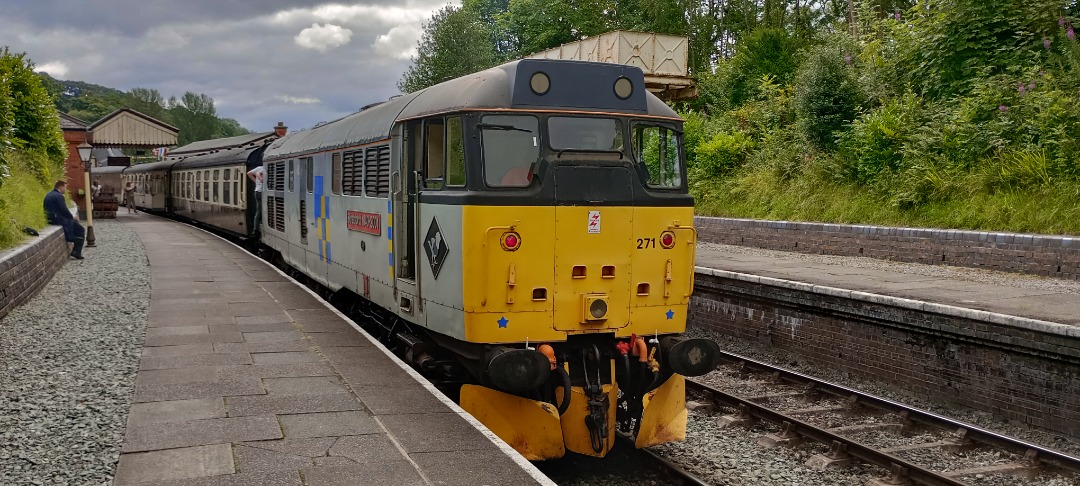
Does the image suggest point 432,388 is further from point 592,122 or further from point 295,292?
point 295,292

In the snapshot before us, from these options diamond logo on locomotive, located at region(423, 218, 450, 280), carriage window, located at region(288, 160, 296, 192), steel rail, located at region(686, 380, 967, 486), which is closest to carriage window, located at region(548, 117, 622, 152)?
diamond logo on locomotive, located at region(423, 218, 450, 280)

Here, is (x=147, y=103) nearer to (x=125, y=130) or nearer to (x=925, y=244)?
(x=125, y=130)

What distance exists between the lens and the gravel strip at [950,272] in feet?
39.7

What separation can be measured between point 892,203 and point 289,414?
1359 cm

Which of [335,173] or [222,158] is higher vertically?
[222,158]

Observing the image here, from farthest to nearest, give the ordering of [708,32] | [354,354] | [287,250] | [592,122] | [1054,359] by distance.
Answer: [708,32] < [287,250] < [354,354] < [1054,359] < [592,122]

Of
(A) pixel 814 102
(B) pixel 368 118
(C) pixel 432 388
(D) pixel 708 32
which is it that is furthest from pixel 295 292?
(D) pixel 708 32

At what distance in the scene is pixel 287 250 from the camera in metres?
15.5

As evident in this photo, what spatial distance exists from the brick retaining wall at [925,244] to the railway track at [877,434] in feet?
17.2

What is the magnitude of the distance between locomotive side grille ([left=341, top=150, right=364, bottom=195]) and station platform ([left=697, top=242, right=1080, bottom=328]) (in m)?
6.27

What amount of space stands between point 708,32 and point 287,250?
30.1m

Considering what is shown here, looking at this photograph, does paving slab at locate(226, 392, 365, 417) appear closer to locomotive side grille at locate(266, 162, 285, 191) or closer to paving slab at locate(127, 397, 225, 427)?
paving slab at locate(127, 397, 225, 427)

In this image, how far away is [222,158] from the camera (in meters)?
24.2

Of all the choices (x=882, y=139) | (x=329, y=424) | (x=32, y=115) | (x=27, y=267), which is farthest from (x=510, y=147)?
(x=32, y=115)
